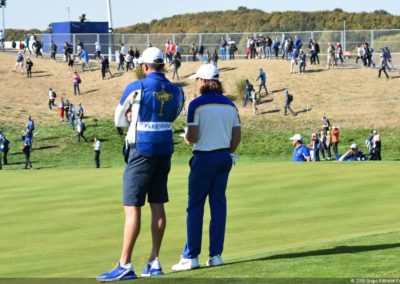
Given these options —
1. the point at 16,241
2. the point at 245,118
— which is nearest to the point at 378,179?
the point at 16,241

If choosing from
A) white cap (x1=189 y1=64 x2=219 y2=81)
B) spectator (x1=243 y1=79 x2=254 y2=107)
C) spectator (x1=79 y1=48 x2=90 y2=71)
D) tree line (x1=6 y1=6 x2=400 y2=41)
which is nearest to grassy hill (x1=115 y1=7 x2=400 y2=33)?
tree line (x1=6 y1=6 x2=400 y2=41)

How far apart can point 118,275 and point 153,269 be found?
0.50 m

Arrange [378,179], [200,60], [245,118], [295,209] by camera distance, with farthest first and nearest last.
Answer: [200,60] → [245,118] → [378,179] → [295,209]

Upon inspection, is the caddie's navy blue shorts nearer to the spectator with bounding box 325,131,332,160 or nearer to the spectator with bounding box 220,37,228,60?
the spectator with bounding box 325,131,332,160

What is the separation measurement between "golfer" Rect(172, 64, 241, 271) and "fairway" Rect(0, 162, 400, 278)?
0.48 m

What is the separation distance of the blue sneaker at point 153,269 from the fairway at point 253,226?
423 mm

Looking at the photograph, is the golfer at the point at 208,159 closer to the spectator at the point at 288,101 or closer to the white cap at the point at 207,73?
the white cap at the point at 207,73

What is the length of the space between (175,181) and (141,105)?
46.6 feet

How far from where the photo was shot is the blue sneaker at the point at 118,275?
1025 centimetres

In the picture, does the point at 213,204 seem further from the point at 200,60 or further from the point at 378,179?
the point at 200,60

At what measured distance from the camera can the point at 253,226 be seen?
51.2 ft

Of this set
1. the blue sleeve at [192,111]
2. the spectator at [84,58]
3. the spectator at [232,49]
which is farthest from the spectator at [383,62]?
the blue sleeve at [192,111]

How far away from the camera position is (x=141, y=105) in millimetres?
10445

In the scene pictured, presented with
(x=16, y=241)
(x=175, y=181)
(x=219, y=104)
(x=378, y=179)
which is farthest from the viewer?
(x=175, y=181)
